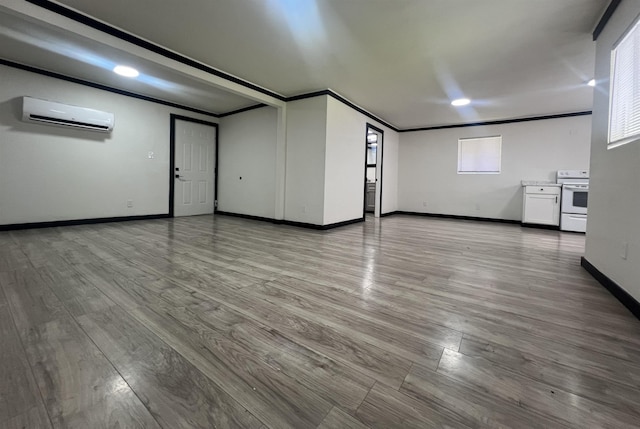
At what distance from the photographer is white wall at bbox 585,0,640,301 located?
1.86 m

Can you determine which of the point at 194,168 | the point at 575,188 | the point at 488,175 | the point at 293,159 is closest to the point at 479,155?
the point at 488,175

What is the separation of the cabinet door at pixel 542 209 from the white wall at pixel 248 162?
522 centimetres

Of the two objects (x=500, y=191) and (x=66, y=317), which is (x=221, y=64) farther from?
(x=500, y=191)

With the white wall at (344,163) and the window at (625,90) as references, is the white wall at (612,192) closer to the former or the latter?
the window at (625,90)

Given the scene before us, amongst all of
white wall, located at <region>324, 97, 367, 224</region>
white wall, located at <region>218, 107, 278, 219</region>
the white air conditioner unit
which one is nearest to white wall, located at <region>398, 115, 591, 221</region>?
white wall, located at <region>324, 97, 367, 224</region>

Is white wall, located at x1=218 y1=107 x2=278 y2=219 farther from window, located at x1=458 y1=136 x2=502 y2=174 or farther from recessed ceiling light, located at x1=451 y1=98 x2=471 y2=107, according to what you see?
window, located at x1=458 y1=136 x2=502 y2=174

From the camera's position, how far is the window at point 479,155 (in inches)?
252

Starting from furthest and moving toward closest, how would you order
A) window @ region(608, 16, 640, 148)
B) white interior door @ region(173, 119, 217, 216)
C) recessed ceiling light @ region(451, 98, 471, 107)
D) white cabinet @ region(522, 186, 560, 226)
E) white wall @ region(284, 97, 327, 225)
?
white interior door @ region(173, 119, 217, 216) → white cabinet @ region(522, 186, 560, 226) → recessed ceiling light @ region(451, 98, 471, 107) → white wall @ region(284, 97, 327, 225) → window @ region(608, 16, 640, 148)

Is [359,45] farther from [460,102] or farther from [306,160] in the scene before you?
[460,102]

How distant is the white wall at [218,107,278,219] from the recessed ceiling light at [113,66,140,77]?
2259 mm

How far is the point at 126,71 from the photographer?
13.3 ft

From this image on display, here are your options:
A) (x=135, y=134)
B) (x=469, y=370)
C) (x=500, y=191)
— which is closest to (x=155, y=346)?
(x=469, y=370)

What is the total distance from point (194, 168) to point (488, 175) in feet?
22.8

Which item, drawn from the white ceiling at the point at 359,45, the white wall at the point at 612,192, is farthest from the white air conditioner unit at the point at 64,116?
the white wall at the point at 612,192
